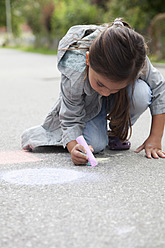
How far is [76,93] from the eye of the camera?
247 cm

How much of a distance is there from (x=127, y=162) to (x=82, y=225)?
990mm

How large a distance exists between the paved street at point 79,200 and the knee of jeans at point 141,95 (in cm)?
34

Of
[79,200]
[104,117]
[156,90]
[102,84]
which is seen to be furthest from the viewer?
[104,117]

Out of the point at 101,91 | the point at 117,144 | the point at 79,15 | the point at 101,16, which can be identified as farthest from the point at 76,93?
the point at 101,16

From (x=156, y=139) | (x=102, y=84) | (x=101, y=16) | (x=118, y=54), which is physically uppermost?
(x=118, y=54)

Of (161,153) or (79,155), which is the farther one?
(161,153)

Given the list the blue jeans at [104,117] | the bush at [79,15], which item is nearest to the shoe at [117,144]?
the blue jeans at [104,117]

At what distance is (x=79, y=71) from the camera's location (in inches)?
95.0

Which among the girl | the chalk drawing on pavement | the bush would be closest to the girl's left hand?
the girl

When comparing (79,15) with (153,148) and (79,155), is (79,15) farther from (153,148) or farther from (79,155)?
(79,155)

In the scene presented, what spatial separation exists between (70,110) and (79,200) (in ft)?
2.61

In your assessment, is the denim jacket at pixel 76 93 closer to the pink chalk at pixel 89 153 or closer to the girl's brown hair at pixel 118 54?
the pink chalk at pixel 89 153

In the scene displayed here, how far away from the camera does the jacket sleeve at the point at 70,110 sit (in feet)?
8.16

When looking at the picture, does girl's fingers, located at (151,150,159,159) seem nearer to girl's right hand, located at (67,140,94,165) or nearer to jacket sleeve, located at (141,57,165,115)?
jacket sleeve, located at (141,57,165,115)
